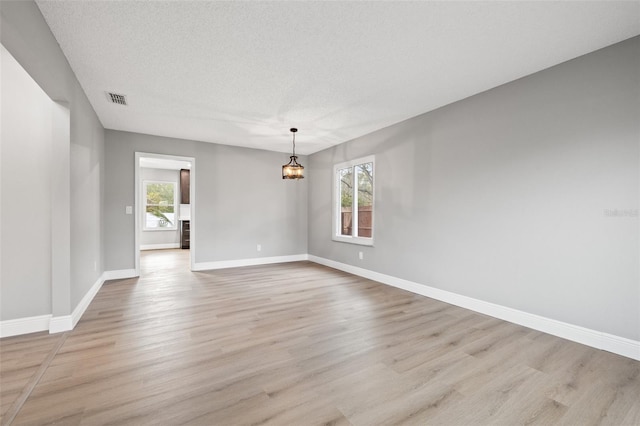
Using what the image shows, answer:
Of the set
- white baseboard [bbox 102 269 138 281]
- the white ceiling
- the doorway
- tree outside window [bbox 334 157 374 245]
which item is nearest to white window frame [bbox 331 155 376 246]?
tree outside window [bbox 334 157 374 245]

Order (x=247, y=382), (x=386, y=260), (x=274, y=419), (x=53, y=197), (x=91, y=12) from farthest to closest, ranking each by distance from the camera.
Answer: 1. (x=386, y=260)
2. (x=53, y=197)
3. (x=91, y=12)
4. (x=247, y=382)
5. (x=274, y=419)

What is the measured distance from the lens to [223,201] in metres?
6.01

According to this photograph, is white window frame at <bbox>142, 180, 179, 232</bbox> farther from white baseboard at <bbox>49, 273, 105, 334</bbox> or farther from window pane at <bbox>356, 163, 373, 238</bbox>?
window pane at <bbox>356, 163, 373, 238</bbox>

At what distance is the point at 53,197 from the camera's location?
2.77 meters

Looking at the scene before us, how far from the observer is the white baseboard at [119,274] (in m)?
4.89

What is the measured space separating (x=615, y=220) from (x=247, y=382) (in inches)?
132

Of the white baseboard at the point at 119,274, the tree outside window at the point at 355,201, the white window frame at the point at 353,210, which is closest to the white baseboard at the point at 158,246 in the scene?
the white baseboard at the point at 119,274

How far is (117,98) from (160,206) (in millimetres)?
6529

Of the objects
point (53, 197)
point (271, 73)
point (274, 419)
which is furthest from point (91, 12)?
point (274, 419)

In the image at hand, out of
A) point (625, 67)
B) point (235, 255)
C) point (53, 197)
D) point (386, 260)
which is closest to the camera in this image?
point (625, 67)

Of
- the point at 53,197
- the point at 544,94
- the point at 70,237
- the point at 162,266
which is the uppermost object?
the point at 544,94

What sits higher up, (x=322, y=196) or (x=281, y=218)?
(x=322, y=196)

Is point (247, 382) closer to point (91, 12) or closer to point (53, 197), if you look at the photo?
point (53, 197)

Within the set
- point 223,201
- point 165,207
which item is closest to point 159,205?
point 165,207
